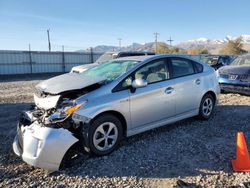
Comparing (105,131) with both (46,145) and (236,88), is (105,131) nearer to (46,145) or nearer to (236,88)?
(46,145)

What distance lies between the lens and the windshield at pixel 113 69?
510 centimetres

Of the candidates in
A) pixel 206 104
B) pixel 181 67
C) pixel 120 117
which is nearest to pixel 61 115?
pixel 120 117

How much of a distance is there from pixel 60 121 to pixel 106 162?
962mm

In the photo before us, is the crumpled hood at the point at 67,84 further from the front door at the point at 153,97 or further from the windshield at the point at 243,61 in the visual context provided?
the windshield at the point at 243,61

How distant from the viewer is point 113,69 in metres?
5.48

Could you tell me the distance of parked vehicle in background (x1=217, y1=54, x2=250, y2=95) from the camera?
357 inches

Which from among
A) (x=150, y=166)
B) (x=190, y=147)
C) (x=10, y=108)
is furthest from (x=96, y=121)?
(x=10, y=108)

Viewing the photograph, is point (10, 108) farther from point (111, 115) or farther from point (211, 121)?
point (211, 121)

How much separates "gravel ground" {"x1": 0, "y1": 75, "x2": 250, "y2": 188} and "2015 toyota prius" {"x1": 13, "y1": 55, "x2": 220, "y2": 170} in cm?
23

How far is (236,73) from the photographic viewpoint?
943 cm

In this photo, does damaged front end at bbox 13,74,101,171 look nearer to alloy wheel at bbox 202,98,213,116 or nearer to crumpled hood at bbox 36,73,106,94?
crumpled hood at bbox 36,73,106,94

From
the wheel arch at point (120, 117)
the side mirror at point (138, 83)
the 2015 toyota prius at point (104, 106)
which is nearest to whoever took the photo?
the 2015 toyota prius at point (104, 106)

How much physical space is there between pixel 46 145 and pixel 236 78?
742 cm

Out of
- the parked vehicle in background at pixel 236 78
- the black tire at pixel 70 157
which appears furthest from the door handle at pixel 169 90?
the parked vehicle in background at pixel 236 78
